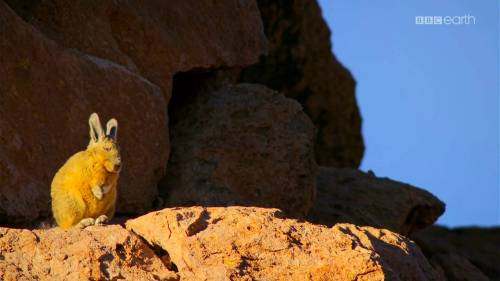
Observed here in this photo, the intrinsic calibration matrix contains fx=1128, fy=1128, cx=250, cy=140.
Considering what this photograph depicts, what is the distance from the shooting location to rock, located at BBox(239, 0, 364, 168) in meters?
16.5

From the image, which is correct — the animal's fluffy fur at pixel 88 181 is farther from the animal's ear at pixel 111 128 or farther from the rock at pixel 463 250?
the rock at pixel 463 250

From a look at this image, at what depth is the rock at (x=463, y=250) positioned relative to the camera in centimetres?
1175

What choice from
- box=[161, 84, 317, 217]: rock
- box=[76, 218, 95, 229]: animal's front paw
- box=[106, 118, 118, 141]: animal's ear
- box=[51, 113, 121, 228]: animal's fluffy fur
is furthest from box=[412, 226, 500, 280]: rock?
box=[76, 218, 95, 229]: animal's front paw

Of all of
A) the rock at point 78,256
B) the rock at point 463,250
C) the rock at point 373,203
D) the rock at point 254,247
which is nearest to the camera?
the rock at point 78,256

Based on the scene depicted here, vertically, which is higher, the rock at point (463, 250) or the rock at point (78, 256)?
the rock at point (78, 256)

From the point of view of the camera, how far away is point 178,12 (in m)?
11.6

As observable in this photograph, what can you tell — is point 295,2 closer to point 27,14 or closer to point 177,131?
point 177,131

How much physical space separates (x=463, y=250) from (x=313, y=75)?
3887 millimetres

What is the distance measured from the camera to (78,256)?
657 centimetres

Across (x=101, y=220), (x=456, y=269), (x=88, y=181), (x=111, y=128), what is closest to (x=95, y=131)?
(x=111, y=128)

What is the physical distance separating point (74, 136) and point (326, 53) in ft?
26.7

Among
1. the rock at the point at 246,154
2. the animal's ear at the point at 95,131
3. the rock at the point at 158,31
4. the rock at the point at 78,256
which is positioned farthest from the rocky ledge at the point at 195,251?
the rock at the point at 158,31

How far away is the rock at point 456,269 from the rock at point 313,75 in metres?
5.03

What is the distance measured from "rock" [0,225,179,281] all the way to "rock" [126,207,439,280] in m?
0.16
